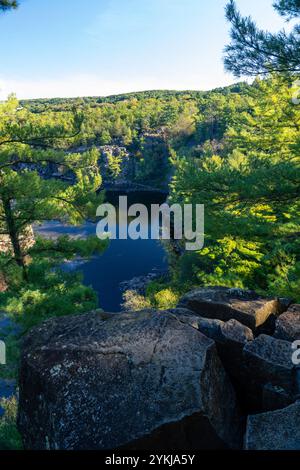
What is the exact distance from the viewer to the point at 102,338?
18.4 feet

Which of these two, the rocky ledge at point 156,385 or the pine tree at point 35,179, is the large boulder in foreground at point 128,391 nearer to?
the rocky ledge at point 156,385

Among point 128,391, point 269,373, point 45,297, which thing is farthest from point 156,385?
point 45,297

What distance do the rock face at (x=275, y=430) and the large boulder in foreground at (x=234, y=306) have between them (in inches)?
85.5

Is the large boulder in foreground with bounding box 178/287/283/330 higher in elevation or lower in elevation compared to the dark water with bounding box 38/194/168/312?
higher

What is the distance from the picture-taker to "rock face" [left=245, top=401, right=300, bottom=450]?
4242mm

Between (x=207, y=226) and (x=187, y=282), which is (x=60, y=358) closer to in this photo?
(x=207, y=226)

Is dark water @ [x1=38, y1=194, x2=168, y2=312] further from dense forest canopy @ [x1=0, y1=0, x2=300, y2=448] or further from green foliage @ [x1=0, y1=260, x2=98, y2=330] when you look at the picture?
green foliage @ [x1=0, y1=260, x2=98, y2=330]

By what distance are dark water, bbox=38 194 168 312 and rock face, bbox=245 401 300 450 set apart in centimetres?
2735

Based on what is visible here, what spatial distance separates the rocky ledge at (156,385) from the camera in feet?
15.0

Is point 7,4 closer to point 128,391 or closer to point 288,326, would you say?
point 128,391

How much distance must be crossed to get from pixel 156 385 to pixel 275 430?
1.62m

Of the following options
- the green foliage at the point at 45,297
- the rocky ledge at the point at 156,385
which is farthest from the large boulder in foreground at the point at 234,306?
the green foliage at the point at 45,297

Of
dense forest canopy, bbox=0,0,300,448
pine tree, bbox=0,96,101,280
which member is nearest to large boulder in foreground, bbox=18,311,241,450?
dense forest canopy, bbox=0,0,300,448
